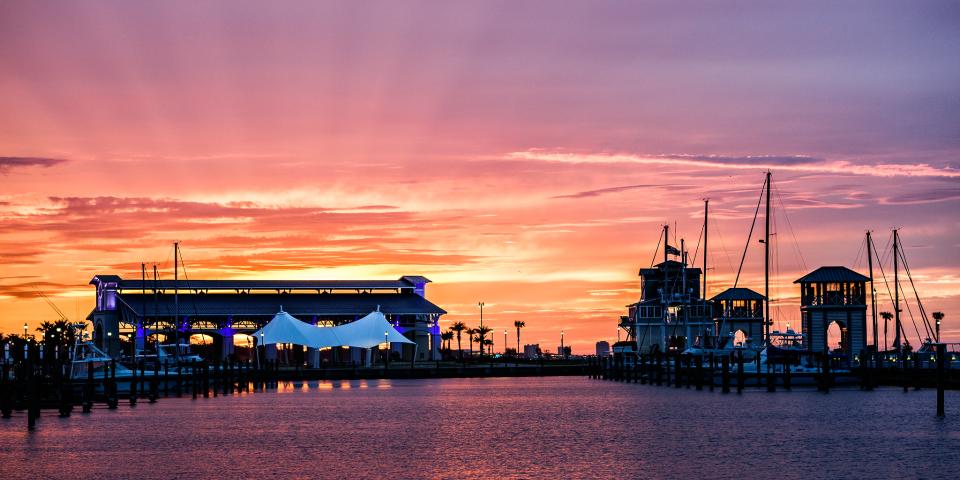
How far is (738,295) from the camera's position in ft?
481

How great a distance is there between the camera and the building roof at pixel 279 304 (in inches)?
5753

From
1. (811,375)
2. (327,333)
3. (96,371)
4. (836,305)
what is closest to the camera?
(811,375)

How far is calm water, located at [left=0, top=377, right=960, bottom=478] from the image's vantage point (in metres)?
44.2

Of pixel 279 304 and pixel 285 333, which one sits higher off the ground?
pixel 279 304

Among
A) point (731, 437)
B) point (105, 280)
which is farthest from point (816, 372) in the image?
point (105, 280)

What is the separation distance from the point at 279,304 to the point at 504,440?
96405mm

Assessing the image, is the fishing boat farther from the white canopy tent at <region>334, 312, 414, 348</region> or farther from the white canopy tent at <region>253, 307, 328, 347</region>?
the white canopy tent at <region>334, 312, 414, 348</region>

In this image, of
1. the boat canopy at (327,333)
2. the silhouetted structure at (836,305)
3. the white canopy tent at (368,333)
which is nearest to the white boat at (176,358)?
the boat canopy at (327,333)

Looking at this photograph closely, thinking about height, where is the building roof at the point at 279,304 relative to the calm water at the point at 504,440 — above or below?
above

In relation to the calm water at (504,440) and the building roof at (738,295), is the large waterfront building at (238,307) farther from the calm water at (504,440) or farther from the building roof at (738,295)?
the calm water at (504,440)

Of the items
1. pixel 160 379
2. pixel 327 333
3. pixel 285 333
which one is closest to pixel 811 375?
pixel 160 379

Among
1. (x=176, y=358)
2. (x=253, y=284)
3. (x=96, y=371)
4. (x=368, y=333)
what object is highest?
(x=253, y=284)

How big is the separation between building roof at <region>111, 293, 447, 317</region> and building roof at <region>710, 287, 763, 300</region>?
31.7 m

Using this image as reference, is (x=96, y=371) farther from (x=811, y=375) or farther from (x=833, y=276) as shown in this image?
(x=833, y=276)
